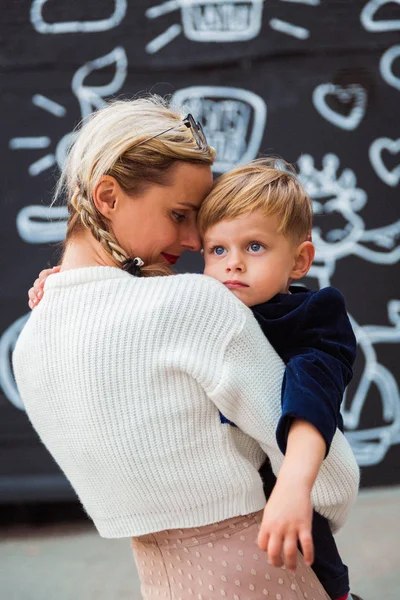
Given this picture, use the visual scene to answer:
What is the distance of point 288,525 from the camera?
4.00 ft

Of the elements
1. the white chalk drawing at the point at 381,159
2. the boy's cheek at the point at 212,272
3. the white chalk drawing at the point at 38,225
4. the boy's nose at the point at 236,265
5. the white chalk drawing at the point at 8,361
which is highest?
the boy's nose at the point at 236,265

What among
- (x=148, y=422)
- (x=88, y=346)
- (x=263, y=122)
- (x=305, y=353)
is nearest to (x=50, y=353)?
(x=88, y=346)

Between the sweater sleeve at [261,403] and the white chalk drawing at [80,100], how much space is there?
2667mm

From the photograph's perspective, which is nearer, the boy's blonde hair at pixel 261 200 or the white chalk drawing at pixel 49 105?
the boy's blonde hair at pixel 261 200

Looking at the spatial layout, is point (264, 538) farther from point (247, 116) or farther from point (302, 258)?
point (247, 116)

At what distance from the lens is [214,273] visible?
157 cm

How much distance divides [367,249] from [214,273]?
8.07ft

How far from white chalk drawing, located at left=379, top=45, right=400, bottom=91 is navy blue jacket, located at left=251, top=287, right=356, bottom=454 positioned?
256 cm

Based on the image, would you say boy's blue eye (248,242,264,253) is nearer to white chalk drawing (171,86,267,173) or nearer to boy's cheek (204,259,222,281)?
boy's cheek (204,259,222,281)

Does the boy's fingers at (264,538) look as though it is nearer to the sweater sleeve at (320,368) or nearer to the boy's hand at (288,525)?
the boy's hand at (288,525)

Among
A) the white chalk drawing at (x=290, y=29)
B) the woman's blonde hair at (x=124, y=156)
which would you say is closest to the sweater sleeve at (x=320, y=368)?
the woman's blonde hair at (x=124, y=156)

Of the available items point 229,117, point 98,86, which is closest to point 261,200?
point 229,117

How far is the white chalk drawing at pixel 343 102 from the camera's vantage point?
3.82 metres

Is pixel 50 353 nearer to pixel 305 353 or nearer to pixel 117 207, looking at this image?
pixel 117 207
